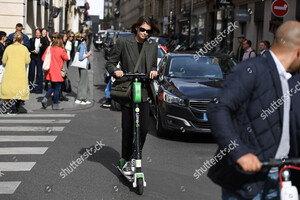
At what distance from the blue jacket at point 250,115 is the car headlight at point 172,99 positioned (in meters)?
5.75

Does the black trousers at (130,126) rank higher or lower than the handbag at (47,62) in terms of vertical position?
lower

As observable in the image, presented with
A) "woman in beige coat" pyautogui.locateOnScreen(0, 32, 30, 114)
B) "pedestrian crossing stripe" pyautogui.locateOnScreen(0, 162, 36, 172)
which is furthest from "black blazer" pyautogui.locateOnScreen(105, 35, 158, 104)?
"woman in beige coat" pyautogui.locateOnScreen(0, 32, 30, 114)

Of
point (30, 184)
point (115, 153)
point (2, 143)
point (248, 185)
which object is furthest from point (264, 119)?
point (2, 143)

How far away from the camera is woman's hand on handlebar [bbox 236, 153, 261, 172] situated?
8.42 ft

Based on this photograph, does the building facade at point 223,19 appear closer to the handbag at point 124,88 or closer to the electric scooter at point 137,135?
the handbag at point 124,88

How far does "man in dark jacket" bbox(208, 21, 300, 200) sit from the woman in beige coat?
909cm

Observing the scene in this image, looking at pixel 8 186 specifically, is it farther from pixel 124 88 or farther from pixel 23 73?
pixel 23 73

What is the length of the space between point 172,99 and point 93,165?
231 centimetres

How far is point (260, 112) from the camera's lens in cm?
277

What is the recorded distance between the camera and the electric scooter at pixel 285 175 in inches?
103

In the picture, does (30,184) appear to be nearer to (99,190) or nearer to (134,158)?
(99,190)

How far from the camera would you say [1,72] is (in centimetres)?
1230

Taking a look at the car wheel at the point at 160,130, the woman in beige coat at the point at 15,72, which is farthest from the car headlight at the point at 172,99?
the woman in beige coat at the point at 15,72

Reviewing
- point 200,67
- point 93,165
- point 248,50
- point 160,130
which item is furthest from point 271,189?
point 248,50
